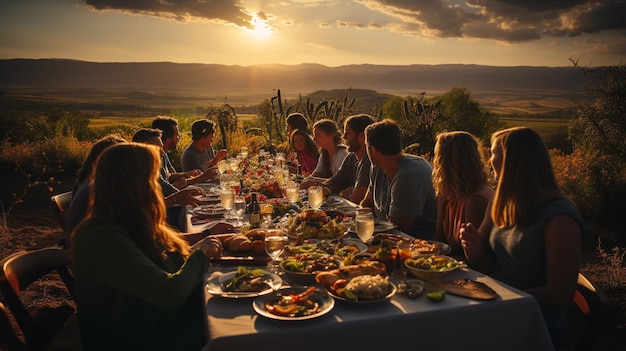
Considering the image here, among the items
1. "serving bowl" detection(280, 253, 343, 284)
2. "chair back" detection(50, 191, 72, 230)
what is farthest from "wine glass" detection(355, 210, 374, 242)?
"chair back" detection(50, 191, 72, 230)

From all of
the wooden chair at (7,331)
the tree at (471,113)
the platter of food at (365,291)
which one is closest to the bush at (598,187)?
the platter of food at (365,291)

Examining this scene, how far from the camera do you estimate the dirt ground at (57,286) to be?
4000 mm

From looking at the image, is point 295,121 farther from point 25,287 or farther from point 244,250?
point 25,287

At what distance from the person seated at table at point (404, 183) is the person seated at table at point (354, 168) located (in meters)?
1.07

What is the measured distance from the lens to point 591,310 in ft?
7.38

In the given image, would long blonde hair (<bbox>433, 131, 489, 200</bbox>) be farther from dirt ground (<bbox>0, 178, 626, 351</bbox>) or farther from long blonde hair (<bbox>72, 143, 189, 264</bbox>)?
long blonde hair (<bbox>72, 143, 189, 264</bbox>)

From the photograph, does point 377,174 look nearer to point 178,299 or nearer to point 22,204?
point 178,299

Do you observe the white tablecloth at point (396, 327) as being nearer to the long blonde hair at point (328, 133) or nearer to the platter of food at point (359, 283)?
the platter of food at point (359, 283)

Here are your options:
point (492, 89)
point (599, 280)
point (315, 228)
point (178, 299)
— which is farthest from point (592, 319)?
point (492, 89)

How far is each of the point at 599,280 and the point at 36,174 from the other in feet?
41.3

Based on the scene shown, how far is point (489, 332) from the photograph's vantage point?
1.97m

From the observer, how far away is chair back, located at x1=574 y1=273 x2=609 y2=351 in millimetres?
2188

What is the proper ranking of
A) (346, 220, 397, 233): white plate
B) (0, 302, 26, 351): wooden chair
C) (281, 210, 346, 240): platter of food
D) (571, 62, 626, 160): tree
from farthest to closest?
(571, 62, 626, 160): tree < (346, 220, 397, 233): white plate < (281, 210, 346, 240): platter of food < (0, 302, 26, 351): wooden chair

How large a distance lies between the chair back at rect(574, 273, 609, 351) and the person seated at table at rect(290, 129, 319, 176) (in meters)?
5.49
